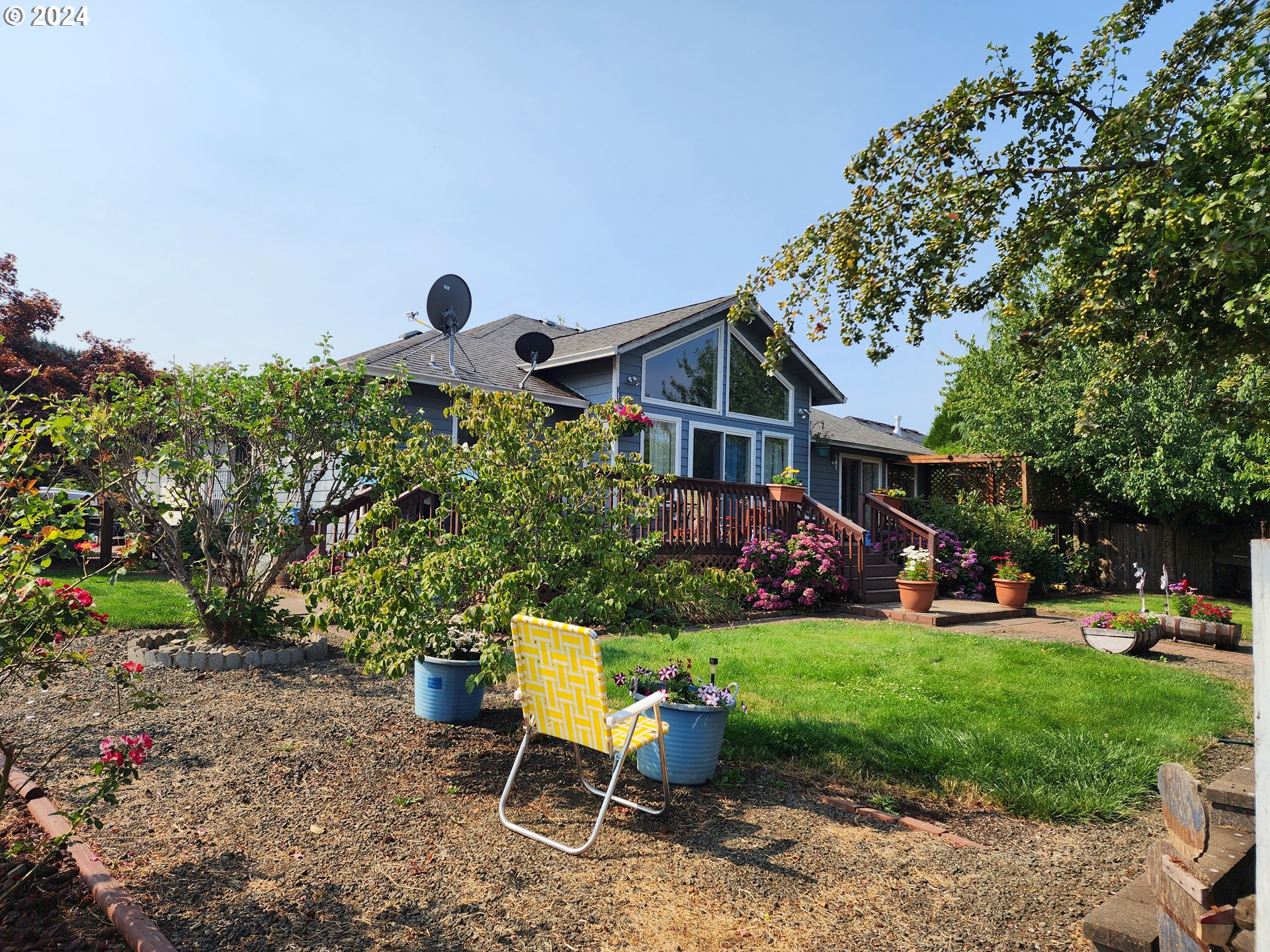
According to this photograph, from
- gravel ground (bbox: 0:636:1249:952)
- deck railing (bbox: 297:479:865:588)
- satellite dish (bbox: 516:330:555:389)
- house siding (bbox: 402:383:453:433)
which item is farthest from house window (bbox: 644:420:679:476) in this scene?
gravel ground (bbox: 0:636:1249:952)

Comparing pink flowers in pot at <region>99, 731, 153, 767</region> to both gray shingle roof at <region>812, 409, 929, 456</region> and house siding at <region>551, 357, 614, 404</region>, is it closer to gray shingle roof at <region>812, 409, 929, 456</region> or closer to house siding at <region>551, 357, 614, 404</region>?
house siding at <region>551, 357, 614, 404</region>

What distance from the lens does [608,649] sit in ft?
23.0

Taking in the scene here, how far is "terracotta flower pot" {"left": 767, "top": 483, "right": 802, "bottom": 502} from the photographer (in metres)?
11.9

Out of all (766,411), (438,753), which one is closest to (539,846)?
(438,753)

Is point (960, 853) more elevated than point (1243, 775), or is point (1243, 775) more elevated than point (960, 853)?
point (1243, 775)

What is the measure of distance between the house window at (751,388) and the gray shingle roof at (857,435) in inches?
77.9

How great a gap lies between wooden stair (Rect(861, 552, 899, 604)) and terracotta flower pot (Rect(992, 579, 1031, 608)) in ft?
5.64

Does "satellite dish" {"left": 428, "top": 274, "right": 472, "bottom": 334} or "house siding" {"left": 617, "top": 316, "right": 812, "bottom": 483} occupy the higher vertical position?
"satellite dish" {"left": 428, "top": 274, "right": 472, "bottom": 334}

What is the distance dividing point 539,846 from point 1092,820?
2.68 m

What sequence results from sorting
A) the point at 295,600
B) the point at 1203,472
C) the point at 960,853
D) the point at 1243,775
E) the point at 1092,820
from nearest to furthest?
the point at 1243,775 → the point at 960,853 → the point at 1092,820 → the point at 295,600 → the point at 1203,472

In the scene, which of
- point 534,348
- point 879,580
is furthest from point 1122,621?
point 534,348

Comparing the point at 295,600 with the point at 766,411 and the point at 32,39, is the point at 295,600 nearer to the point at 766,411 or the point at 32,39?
the point at 32,39

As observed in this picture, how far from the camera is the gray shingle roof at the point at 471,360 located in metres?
11.4

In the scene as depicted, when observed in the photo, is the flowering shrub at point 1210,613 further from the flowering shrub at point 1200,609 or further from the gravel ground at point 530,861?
the gravel ground at point 530,861
